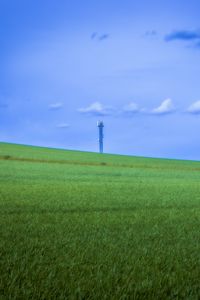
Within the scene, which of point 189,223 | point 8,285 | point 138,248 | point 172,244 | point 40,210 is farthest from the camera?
point 40,210

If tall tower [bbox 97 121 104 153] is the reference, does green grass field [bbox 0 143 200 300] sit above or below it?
below

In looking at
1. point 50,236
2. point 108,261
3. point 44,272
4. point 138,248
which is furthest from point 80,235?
point 44,272

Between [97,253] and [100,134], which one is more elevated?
[100,134]

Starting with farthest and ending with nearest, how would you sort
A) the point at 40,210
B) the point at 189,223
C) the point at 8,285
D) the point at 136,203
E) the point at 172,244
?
the point at 136,203 → the point at 40,210 → the point at 189,223 → the point at 172,244 → the point at 8,285

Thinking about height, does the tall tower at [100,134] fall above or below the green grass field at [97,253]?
above

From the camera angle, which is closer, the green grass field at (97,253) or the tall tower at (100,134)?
the green grass field at (97,253)

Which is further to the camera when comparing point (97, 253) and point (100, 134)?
point (100, 134)

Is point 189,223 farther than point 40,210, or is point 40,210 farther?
point 40,210

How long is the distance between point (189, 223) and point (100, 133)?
7614 centimetres

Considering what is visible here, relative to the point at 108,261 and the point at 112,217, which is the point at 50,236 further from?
the point at 112,217

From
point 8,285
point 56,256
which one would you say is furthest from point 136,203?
point 8,285

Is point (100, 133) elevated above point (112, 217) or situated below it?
above

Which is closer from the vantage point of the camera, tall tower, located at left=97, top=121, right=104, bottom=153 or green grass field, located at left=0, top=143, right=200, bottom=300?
green grass field, located at left=0, top=143, right=200, bottom=300

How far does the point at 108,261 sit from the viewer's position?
241 inches
